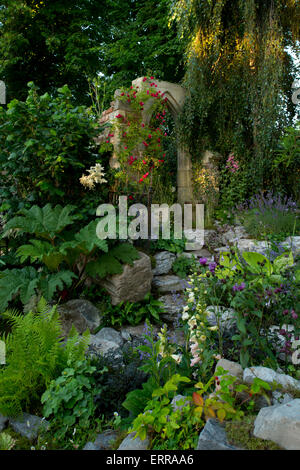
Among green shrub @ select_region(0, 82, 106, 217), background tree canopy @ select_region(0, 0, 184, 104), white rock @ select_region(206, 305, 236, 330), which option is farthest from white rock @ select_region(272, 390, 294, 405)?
background tree canopy @ select_region(0, 0, 184, 104)

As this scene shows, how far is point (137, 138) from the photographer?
15.8 ft

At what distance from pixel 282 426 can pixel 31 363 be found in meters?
1.45

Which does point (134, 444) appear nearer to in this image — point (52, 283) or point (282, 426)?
point (282, 426)

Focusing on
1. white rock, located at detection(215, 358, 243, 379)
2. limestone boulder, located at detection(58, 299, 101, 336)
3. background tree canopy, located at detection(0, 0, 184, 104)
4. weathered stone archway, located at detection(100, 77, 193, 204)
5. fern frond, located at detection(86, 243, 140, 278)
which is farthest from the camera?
background tree canopy, located at detection(0, 0, 184, 104)

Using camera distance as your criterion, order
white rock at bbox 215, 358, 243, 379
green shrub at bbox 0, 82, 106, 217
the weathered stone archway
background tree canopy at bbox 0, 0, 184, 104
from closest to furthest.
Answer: white rock at bbox 215, 358, 243, 379 → green shrub at bbox 0, 82, 106, 217 → the weathered stone archway → background tree canopy at bbox 0, 0, 184, 104

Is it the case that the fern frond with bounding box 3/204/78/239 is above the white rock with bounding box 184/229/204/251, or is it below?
above

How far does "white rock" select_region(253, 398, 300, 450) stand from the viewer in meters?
1.19

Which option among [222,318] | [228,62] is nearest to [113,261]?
[222,318]

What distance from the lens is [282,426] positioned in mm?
1216

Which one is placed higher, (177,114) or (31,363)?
(177,114)

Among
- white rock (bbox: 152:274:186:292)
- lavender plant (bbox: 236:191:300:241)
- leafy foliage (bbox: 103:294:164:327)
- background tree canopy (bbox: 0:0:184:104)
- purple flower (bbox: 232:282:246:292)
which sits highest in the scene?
background tree canopy (bbox: 0:0:184:104)

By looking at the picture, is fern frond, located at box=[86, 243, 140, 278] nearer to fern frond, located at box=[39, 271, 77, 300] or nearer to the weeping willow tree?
fern frond, located at box=[39, 271, 77, 300]

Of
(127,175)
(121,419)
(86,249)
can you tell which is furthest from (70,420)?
(127,175)

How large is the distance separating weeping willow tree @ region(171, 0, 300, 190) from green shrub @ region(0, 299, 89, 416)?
4302 millimetres
